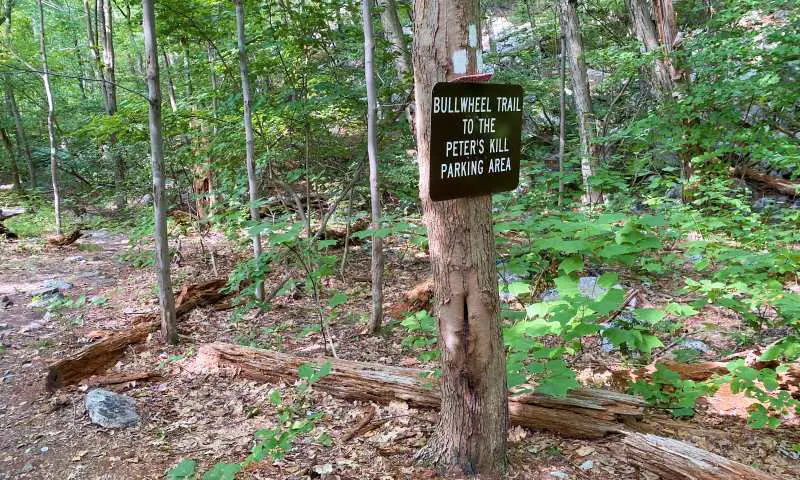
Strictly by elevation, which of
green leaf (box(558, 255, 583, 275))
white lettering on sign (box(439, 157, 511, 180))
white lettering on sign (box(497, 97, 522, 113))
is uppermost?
white lettering on sign (box(497, 97, 522, 113))

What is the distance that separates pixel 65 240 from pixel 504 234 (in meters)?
9.39

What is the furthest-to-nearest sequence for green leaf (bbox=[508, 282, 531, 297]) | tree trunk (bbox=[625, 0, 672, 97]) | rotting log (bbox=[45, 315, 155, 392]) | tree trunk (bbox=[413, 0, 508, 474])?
1. tree trunk (bbox=[625, 0, 672, 97])
2. rotting log (bbox=[45, 315, 155, 392])
3. green leaf (bbox=[508, 282, 531, 297])
4. tree trunk (bbox=[413, 0, 508, 474])

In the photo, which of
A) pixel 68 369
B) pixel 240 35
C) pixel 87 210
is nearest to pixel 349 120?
pixel 240 35

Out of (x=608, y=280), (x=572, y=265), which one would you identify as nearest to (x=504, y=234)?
(x=572, y=265)

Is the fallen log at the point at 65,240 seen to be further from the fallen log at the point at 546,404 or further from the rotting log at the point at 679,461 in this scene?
the rotting log at the point at 679,461

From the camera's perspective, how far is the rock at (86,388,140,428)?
3.76 meters

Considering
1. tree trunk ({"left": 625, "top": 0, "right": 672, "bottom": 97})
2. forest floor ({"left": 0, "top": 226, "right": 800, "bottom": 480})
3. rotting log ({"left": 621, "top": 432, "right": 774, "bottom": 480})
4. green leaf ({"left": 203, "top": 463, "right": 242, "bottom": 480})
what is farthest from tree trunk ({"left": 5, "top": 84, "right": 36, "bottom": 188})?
rotting log ({"left": 621, "top": 432, "right": 774, "bottom": 480})

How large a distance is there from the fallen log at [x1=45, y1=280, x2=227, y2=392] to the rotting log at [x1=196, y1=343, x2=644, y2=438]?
0.86 m

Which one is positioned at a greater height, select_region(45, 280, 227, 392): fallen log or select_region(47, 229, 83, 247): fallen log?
select_region(47, 229, 83, 247): fallen log

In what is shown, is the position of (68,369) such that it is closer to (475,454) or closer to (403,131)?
(475,454)

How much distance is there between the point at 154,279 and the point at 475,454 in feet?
22.5

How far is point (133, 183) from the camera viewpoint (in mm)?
9812

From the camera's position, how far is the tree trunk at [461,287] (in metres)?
2.11

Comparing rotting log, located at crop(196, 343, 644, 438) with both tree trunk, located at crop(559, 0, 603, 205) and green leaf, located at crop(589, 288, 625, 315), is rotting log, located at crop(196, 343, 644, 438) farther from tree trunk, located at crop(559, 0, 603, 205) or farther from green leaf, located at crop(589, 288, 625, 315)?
tree trunk, located at crop(559, 0, 603, 205)
